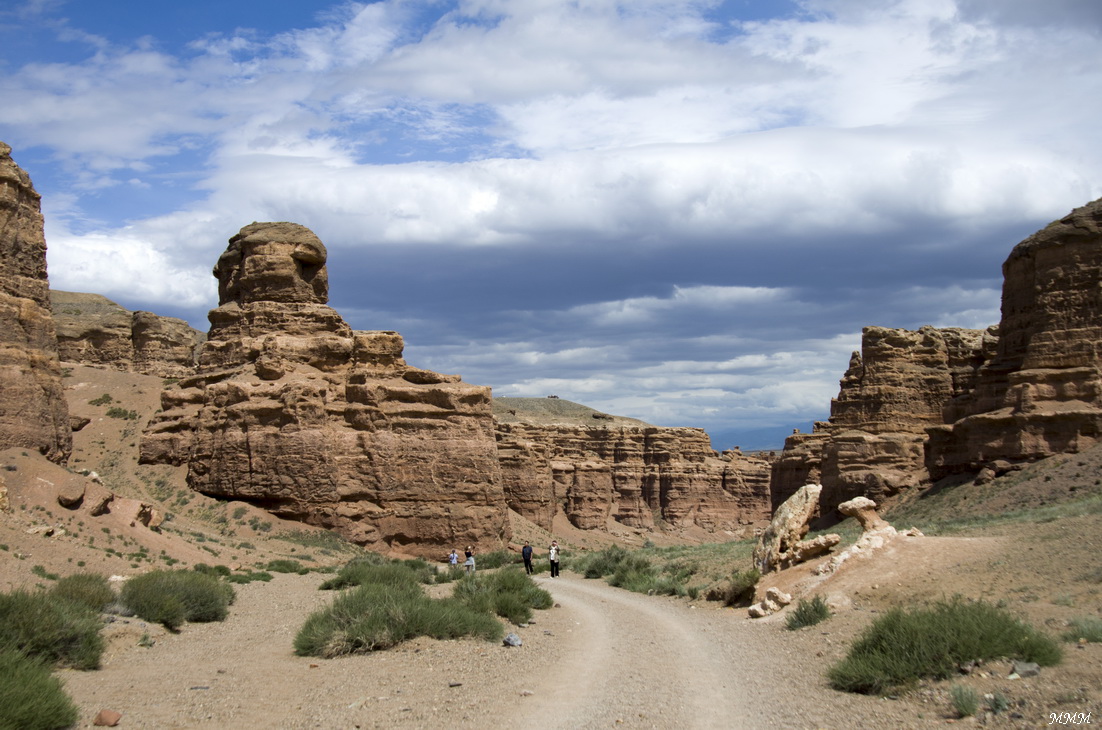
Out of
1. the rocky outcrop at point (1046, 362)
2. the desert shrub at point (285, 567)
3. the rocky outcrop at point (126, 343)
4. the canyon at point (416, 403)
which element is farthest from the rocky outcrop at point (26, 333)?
the rocky outcrop at point (1046, 362)

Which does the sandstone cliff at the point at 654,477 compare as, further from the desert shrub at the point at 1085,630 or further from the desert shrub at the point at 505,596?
the desert shrub at the point at 1085,630

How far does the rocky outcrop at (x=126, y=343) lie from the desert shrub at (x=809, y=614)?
4537 centimetres

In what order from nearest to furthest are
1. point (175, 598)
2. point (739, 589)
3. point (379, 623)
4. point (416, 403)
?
1. point (379, 623)
2. point (175, 598)
3. point (739, 589)
4. point (416, 403)

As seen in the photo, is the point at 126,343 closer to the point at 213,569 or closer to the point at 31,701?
the point at 213,569

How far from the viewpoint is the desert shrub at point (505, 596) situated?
68.4 feet

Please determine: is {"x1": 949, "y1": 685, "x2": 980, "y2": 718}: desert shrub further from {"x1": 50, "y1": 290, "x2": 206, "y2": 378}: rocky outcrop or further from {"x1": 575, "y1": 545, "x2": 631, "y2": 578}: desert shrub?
{"x1": 50, "y1": 290, "x2": 206, "y2": 378}: rocky outcrop

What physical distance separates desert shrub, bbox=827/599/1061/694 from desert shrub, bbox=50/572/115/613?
1259cm

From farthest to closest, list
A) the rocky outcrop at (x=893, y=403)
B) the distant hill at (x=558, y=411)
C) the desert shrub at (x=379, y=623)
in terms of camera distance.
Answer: the distant hill at (x=558, y=411) < the rocky outcrop at (x=893, y=403) < the desert shrub at (x=379, y=623)

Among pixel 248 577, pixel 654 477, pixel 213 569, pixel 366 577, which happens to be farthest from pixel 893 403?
pixel 654 477

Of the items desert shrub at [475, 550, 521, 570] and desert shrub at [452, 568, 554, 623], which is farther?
desert shrub at [475, 550, 521, 570]

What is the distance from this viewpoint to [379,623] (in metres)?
16.4

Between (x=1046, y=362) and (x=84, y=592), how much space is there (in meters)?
33.6

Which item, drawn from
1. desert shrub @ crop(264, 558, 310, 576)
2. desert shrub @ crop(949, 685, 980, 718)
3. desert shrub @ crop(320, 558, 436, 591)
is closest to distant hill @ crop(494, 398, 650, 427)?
desert shrub @ crop(264, 558, 310, 576)

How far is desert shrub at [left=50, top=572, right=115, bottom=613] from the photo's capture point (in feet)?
53.5
